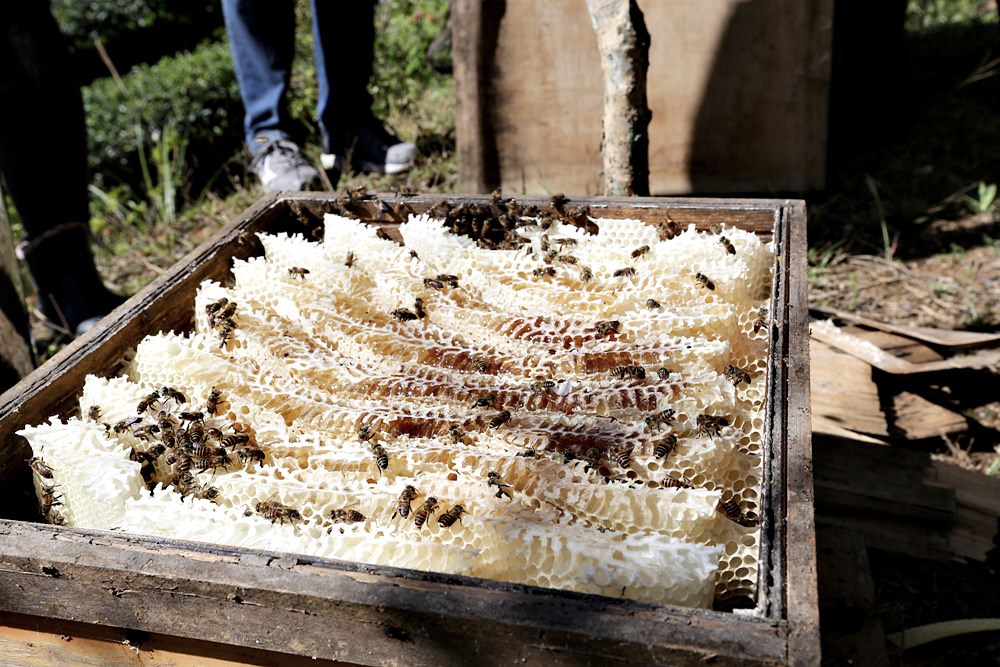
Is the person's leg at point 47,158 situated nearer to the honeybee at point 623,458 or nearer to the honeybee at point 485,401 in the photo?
the honeybee at point 485,401

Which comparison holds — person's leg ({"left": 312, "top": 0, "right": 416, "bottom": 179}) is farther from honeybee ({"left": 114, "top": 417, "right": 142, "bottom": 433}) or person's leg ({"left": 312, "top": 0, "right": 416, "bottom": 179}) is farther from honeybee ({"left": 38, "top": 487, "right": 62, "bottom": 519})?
honeybee ({"left": 38, "top": 487, "right": 62, "bottom": 519})

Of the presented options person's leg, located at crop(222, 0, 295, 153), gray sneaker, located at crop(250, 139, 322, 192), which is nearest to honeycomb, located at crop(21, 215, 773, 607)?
gray sneaker, located at crop(250, 139, 322, 192)

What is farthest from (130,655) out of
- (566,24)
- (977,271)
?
(977,271)

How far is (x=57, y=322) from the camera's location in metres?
4.48

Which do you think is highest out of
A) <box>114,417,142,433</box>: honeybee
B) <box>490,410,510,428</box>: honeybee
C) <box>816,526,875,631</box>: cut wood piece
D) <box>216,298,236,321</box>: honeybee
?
<box>216,298,236,321</box>: honeybee

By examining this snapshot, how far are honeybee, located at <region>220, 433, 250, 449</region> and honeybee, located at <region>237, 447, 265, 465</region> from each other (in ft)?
0.11

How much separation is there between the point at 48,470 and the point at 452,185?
3901 millimetres

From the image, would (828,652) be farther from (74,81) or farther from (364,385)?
(74,81)

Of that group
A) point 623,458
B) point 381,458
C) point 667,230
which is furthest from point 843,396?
point 381,458

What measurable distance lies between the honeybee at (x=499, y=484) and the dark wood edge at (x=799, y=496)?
1.67ft

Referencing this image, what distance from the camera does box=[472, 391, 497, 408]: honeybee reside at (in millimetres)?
1817

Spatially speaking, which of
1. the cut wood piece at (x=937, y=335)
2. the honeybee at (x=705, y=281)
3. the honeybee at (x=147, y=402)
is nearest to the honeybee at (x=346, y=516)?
the honeybee at (x=147, y=402)

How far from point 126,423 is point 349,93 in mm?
3643

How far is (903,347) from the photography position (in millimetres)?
3609
